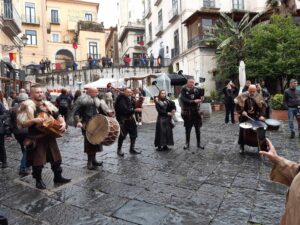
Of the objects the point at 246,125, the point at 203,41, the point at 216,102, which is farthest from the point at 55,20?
the point at 246,125

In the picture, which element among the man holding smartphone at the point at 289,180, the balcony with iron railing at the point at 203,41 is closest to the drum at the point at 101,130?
the man holding smartphone at the point at 289,180

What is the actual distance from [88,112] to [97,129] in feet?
1.51

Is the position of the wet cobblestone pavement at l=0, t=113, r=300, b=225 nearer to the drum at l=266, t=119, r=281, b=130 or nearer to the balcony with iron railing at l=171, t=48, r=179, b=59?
the drum at l=266, t=119, r=281, b=130

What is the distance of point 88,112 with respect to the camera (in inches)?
271

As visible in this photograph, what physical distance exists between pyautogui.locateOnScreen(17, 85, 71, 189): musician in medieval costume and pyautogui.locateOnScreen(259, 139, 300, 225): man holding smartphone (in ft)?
12.5

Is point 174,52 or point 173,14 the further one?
point 174,52

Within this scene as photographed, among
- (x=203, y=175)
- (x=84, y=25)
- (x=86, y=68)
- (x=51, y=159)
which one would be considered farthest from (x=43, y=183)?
(x=84, y=25)

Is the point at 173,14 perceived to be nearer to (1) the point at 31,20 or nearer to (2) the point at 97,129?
(1) the point at 31,20

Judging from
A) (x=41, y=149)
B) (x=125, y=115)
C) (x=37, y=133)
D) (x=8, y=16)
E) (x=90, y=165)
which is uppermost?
(x=8, y=16)

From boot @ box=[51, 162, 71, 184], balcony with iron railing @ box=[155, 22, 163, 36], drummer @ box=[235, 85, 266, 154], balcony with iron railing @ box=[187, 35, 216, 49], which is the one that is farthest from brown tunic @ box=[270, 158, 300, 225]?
balcony with iron railing @ box=[155, 22, 163, 36]

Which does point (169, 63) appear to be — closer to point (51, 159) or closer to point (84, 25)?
point (84, 25)

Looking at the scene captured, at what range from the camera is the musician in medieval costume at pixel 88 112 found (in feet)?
22.3

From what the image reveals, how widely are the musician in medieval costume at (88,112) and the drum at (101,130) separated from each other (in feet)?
0.56

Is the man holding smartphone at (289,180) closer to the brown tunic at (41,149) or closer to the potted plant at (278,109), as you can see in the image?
the brown tunic at (41,149)
